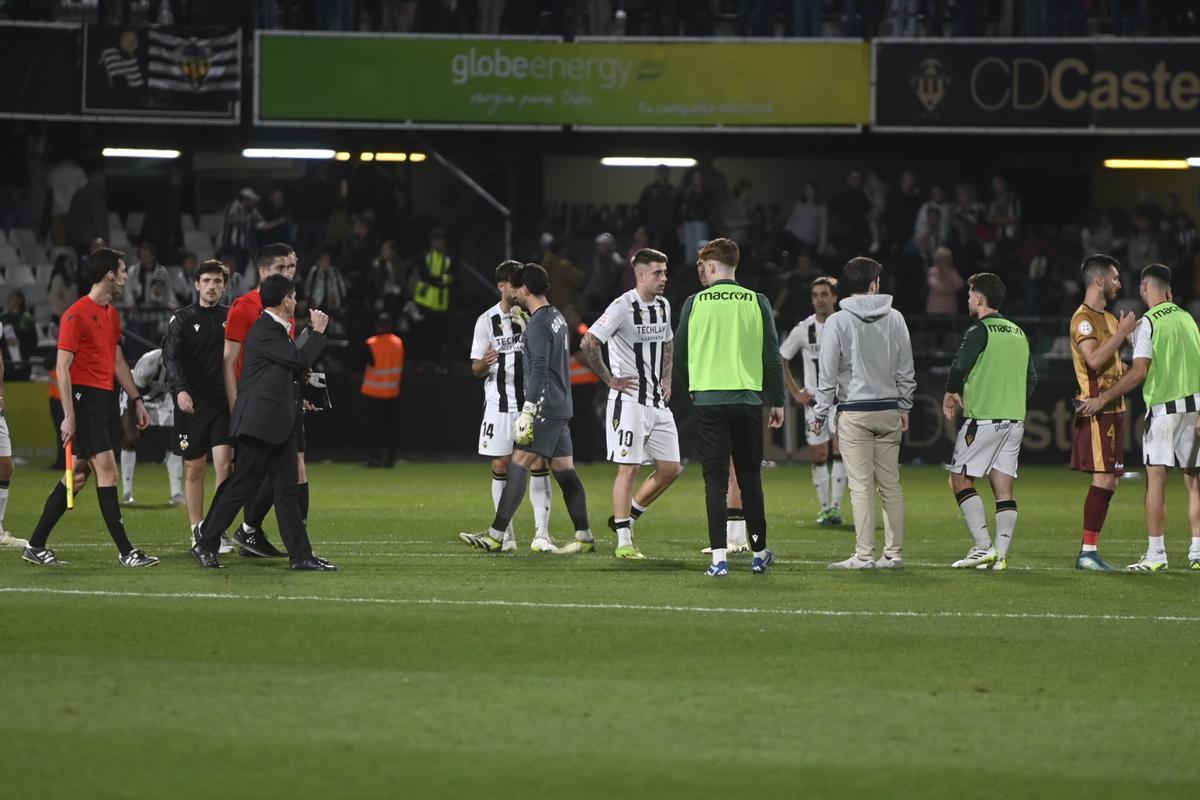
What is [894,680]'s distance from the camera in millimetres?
8266

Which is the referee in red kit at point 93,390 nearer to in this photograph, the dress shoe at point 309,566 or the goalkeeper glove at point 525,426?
the dress shoe at point 309,566

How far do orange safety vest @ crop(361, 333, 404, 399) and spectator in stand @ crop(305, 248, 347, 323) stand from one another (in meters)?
2.28

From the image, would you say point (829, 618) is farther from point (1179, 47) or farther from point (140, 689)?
point (1179, 47)

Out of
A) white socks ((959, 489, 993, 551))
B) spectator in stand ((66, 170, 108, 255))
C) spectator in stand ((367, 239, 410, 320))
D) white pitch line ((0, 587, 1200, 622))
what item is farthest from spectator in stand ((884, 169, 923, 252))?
white pitch line ((0, 587, 1200, 622))

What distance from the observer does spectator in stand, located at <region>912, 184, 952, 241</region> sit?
29266 millimetres

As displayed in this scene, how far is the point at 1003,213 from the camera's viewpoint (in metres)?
30.1

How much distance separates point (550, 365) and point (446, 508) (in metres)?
5.22

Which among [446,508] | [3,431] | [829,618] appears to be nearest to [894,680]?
[829,618]

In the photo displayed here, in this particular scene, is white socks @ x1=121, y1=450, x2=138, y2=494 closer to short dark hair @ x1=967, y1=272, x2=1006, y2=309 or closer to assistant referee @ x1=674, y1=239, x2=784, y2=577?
assistant referee @ x1=674, y1=239, x2=784, y2=577

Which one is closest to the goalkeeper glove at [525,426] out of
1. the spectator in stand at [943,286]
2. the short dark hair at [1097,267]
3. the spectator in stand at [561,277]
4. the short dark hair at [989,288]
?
the short dark hair at [989,288]

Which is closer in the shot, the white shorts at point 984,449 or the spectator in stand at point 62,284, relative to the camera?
the white shorts at point 984,449

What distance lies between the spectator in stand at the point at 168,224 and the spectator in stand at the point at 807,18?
10885 mm

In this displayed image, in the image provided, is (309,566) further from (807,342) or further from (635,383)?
(807,342)

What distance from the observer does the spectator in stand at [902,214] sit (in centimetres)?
2956
